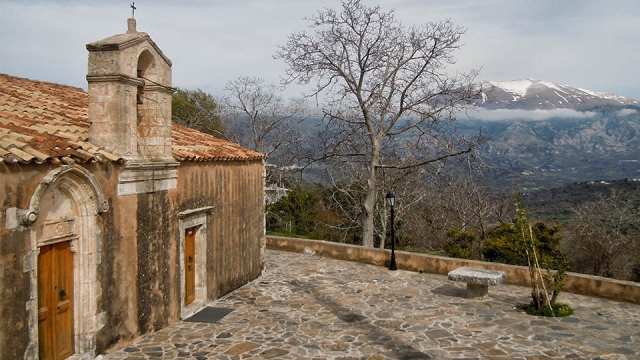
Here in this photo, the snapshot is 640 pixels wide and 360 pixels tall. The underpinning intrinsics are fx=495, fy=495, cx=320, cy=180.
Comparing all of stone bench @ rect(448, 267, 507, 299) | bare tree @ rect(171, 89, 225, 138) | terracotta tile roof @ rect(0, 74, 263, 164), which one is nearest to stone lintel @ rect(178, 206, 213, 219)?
terracotta tile roof @ rect(0, 74, 263, 164)

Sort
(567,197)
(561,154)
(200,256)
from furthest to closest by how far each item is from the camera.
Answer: (561,154) → (567,197) → (200,256)

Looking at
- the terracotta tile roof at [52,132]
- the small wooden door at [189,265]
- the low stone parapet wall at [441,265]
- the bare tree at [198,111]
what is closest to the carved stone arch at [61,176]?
Result: the terracotta tile roof at [52,132]

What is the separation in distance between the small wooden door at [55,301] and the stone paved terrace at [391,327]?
853 millimetres

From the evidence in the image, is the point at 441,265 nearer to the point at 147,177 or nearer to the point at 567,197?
the point at 147,177

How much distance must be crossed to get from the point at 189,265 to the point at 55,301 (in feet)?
11.4

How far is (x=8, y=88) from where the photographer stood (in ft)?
31.1

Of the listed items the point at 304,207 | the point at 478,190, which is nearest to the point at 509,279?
the point at 304,207

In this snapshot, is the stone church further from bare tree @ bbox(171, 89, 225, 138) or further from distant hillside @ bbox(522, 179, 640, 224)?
distant hillside @ bbox(522, 179, 640, 224)

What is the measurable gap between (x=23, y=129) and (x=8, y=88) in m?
3.38

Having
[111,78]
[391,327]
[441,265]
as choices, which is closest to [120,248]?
[111,78]

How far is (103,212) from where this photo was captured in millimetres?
7270

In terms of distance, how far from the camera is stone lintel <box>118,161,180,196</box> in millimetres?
7797

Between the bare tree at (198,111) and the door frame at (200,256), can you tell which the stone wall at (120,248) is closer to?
the door frame at (200,256)

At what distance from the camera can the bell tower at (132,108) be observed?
7.76 meters
